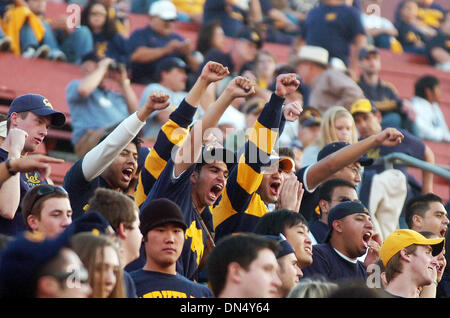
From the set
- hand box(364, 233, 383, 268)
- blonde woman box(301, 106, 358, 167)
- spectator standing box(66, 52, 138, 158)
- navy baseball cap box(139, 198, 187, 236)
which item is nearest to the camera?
navy baseball cap box(139, 198, 187, 236)

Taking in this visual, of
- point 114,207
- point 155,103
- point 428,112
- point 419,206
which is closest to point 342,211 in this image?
point 419,206

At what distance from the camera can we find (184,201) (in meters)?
5.94

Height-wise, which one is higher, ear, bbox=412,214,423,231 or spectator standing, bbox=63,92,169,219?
spectator standing, bbox=63,92,169,219

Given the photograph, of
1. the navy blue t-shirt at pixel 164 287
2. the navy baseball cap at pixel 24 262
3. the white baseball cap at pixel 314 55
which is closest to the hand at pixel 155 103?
the navy blue t-shirt at pixel 164 287

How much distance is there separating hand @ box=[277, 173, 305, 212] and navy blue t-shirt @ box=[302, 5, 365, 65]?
5.62 metres

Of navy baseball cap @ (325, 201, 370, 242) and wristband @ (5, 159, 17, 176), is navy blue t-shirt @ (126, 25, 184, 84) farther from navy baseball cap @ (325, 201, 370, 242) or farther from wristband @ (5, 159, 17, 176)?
wristband @ (5, 159, 17, 176)

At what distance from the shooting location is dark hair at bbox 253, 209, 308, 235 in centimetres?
603

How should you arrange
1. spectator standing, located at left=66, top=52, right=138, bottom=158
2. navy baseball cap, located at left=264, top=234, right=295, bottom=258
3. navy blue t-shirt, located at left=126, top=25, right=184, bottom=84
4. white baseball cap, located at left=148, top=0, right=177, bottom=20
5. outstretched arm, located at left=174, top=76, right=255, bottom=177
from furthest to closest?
white baseball cap, located at left=148, top=0, right=177, bottom=20 < navy blue t-shirt, located at left=126, top=25, right=184, bottom=84 < spectator standing, located at left=66, top=52, right=138, bottom=158 < outstretched arm, located at left=174, top=76, right=255, bottom=177 < navy baseball cap, located at left=264, top=234, right=295, bottom=258

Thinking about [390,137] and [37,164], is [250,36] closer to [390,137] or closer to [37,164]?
[390,137]

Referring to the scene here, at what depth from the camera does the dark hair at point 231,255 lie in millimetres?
4672

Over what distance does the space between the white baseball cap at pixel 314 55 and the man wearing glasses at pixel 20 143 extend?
18.6 feet

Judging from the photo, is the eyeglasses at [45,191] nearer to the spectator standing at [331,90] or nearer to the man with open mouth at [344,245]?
the man with open mouth at [344,245]

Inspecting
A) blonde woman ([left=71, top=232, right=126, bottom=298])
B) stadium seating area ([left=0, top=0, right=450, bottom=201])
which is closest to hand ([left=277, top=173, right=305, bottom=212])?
blonde woman ([left=71, top=232, right=126, bottom=298])
